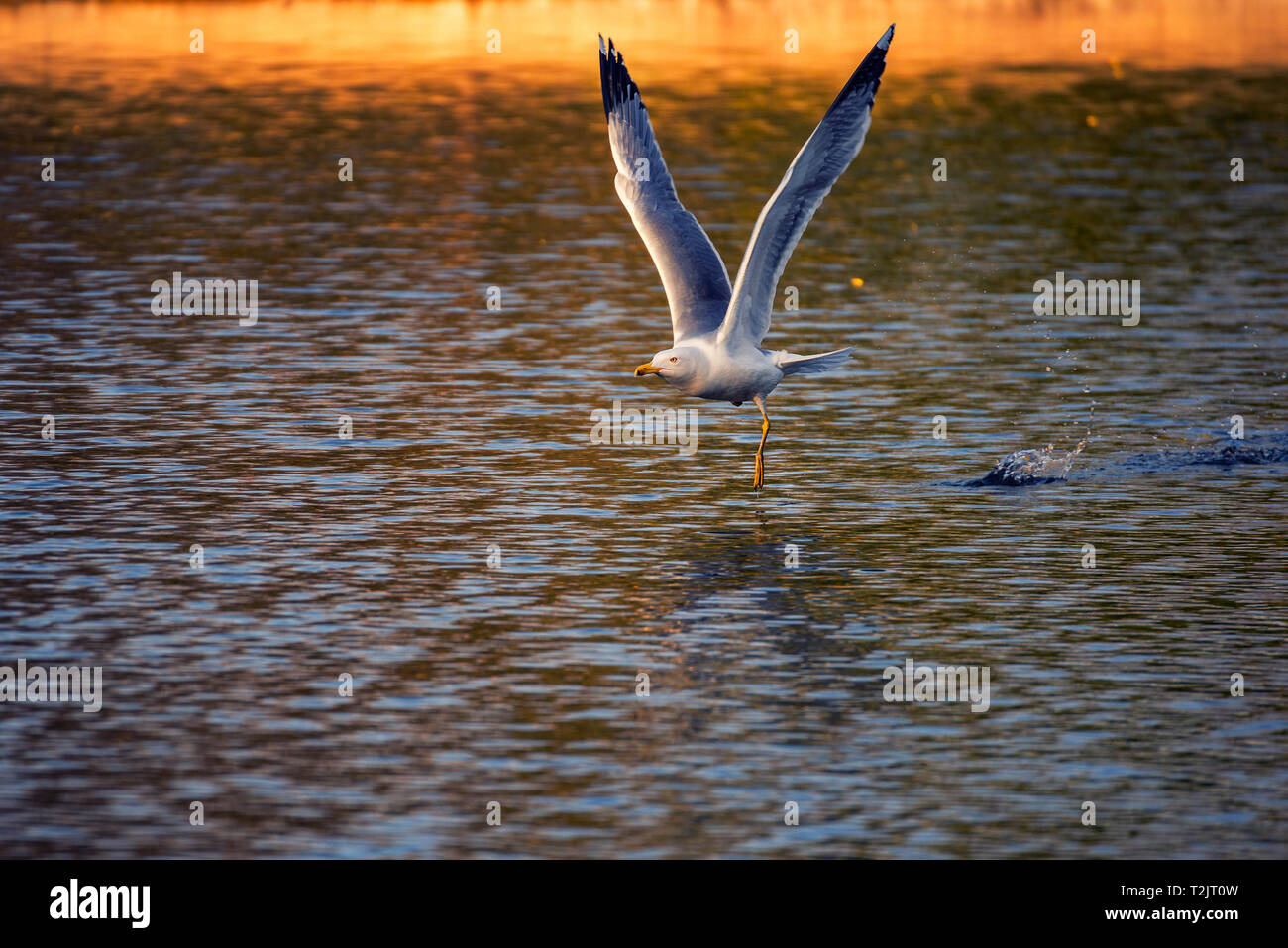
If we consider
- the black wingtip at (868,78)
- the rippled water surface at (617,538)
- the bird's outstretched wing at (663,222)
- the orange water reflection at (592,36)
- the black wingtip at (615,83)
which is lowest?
the rippled water surface at (617,538)

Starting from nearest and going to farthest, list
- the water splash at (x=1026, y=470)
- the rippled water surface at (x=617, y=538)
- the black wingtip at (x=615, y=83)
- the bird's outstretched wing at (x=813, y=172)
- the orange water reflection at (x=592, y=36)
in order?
the rippled water surface at (x=617, y=538), the bird's outstretched wing at (x=813, y=172), the black wingtip at (x=615, y=83), the water splash at (x=1026, y=470), the orange water reflection at (x=592, y=36)

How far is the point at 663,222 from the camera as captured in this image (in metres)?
20.9

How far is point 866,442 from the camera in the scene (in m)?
23.9

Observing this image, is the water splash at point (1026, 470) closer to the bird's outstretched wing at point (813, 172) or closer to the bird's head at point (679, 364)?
the bird's head at point (679, 364)

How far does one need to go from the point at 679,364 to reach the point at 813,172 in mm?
2257

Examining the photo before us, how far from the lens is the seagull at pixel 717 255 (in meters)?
18.3

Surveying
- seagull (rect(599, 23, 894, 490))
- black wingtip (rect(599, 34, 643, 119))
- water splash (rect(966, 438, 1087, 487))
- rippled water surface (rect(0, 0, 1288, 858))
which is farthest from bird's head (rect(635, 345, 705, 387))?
water splash (rect(966, 438, 1087, 487))

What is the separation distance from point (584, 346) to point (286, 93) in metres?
32.7

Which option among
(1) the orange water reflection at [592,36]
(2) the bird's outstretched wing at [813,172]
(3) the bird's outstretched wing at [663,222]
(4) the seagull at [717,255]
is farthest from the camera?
(1) the orange water reflection at [592,36]

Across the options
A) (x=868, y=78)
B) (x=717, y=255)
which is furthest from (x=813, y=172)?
(x=717, y=255)

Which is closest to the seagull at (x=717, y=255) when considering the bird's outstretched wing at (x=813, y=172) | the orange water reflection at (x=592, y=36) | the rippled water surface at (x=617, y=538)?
the bird's outstretched wing at (x=813, y=172)

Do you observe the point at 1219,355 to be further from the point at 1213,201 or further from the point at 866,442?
the point at 1213,201

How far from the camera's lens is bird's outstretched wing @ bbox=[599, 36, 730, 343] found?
20.6 metres
